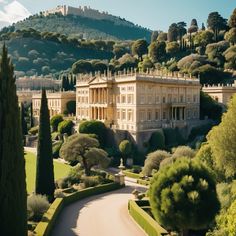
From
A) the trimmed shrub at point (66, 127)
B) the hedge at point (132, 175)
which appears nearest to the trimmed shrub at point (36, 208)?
the hedge at point (132, 175)

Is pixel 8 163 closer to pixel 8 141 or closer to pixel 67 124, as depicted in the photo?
pixel 8 141

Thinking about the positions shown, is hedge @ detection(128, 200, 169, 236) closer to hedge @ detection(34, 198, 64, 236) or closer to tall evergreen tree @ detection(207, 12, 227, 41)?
hedge @ detection(34, 198, 64, 236)

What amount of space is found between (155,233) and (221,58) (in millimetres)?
63866

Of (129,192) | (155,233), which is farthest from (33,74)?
(155,233)

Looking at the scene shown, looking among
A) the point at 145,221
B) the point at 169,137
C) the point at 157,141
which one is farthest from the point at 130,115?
the point at 145,221

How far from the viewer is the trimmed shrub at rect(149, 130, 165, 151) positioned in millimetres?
49453

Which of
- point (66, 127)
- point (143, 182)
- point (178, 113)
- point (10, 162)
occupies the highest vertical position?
point (178, 113)

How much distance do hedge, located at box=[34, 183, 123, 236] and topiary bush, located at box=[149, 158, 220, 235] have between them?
212 inches

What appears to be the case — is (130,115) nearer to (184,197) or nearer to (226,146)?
(226,146)

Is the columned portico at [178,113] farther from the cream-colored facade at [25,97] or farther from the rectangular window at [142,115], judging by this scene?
the cream-colored facade at [25,97]

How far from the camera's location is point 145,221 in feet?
76.1

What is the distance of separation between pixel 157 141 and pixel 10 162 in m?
33.9

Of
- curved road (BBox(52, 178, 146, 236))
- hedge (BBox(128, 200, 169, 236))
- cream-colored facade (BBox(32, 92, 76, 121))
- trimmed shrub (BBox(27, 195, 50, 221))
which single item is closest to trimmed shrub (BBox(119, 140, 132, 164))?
curved road (BBox(52, 178, 146, 236))

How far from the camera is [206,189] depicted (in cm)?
1998
